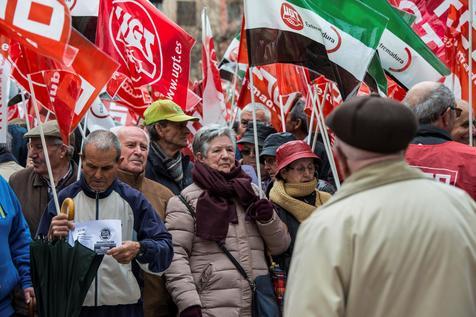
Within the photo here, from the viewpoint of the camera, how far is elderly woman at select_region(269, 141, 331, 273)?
6.79m

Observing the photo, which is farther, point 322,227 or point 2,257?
point 2,257

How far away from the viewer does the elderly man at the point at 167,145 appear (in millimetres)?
7594

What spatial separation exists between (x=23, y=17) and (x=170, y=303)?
2.03 metres

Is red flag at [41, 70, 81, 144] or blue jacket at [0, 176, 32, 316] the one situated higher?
red flag at [41, 70, 81, 144]

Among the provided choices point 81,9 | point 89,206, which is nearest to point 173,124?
point 81,9

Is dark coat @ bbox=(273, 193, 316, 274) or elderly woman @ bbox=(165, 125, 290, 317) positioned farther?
dark coat @ bbox=(273, 193, 316, 274)

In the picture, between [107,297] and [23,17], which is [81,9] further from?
[107,297]

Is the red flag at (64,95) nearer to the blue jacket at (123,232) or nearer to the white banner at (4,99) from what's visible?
the blue jacket at (123,232)

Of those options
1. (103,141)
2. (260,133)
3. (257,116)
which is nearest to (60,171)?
(103,141)

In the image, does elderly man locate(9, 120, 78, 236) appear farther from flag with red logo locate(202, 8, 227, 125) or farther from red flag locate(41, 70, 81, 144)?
flag with red logo locate(202, 8, 227, 125)

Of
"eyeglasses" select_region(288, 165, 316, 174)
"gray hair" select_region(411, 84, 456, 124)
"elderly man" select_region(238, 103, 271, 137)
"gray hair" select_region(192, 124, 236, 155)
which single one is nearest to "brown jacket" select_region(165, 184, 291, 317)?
"gray hair" select_region(192, 124, 236, 155)

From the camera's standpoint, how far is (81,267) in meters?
5.71

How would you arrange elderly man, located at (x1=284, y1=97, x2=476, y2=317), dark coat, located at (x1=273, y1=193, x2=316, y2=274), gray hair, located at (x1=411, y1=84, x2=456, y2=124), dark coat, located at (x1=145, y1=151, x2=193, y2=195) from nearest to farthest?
elderly man, located at (x1=284, y1=97, x2=476, y2=317) < gray hair, located at (x1=411, y1=84, x2=456, y2=124) < dark coat, located at (x1=273, y1=193, x2=316, y2=274) < dark coat, located at (x1=145, y1=151, x2=193, y2=195)

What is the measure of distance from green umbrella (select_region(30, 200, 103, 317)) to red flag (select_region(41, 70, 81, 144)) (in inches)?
37.5
